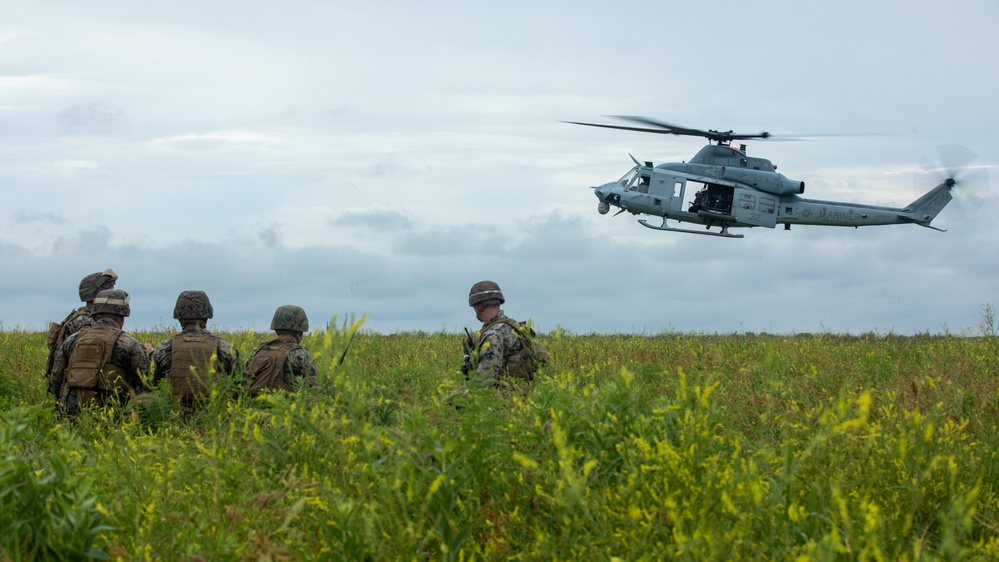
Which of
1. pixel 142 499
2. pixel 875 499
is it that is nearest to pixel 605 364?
pixel 875 499

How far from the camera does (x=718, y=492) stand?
3.82 meters

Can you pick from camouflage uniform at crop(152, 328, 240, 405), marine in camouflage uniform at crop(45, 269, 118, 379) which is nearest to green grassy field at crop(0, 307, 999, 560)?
camouflage uniform at crop(152, 328, 240, 405)

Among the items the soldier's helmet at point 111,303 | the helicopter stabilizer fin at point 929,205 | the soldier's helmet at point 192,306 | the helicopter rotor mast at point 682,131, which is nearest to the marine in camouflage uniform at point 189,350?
A: the soldier's helmet at point 192,306

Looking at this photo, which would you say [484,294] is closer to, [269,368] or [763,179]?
[269,368]

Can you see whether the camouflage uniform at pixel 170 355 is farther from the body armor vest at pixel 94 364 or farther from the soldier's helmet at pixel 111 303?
the soldier's helmet at pixel 111 303

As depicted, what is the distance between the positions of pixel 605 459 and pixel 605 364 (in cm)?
764

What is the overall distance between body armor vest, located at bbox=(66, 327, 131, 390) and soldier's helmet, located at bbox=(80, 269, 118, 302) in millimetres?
1948

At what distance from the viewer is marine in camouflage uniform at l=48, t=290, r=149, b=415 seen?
30.6ft

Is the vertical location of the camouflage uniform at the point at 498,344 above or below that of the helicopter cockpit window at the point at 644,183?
below

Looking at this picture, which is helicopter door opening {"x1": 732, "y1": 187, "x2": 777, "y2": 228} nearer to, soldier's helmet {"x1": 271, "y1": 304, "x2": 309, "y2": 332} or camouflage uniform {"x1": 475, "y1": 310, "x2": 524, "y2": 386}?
camouflage uniform {"x1": 475, "y1": 310, "x2": 524, "y2": 386}

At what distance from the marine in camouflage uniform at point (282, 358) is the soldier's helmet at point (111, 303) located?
190cm

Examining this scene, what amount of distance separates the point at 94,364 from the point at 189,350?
112 centimetres

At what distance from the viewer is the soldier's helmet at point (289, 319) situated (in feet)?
29.0

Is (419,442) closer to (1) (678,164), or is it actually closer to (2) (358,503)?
(2) (358,503)
